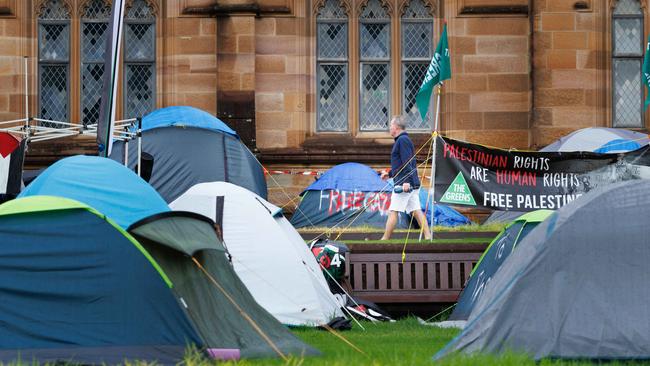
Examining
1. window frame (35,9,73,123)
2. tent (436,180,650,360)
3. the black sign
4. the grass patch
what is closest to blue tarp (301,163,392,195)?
the grass patch

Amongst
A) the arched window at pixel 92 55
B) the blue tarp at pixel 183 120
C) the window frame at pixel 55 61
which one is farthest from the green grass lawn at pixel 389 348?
the window frame at pixel 55 61

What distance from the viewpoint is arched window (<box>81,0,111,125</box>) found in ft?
86.3

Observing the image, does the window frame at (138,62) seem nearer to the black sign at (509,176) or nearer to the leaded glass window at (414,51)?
the leaded glass window at (414,51)

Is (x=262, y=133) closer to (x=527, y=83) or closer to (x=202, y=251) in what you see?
(x=527, y=83)

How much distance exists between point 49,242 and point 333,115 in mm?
15015

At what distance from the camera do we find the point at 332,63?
26188 millimetres

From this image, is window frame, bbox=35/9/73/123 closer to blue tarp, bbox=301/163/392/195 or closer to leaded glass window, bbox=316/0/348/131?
leaded glass window, bbox=316/0/348/131

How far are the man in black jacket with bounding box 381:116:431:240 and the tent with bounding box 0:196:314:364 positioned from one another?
26.9 feet

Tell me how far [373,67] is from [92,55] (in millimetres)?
4860

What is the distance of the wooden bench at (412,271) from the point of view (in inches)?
703

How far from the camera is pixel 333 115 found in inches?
1030

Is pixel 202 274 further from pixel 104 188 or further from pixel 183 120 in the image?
pixel 183 120

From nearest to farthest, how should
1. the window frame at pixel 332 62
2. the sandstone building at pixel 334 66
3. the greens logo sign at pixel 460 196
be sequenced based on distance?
the greens logo sign at pixel 460 196 < the sandstone building at pixel 334 66 < the window frame at pixel 332 62

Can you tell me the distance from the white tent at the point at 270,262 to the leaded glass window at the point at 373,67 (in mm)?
9904
